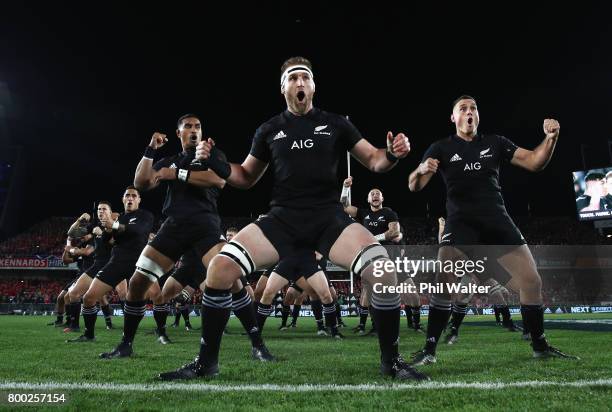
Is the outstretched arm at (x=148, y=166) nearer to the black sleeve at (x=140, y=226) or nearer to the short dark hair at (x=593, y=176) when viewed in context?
the black sleeve at (x=140, y=226)

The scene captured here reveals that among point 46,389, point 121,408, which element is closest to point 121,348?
point 46,389

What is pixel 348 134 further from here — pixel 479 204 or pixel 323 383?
pixel 323 383

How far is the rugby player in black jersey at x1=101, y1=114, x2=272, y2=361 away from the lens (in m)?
6.04

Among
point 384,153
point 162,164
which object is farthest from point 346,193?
point 384,153

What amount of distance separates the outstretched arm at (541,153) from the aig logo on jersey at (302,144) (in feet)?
8.91

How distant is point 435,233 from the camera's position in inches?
1998

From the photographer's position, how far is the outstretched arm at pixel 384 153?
4207 mm

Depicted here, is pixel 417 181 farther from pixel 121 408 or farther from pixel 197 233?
pixel 121 408

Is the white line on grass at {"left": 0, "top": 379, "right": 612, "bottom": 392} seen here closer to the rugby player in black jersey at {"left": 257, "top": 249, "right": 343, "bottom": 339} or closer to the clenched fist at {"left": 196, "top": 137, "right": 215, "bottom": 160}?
the clenched fist at {"left": 196, "top": 137, "right": 215, "bottom": 160}

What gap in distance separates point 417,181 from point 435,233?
154 ft

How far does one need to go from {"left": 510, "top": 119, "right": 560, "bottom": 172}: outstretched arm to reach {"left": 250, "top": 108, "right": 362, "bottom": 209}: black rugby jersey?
2.32 metres

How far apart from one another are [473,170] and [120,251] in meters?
6.30

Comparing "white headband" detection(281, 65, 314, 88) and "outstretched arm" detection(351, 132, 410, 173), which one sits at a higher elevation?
"white headband" detection(281, 65, 314, 88)

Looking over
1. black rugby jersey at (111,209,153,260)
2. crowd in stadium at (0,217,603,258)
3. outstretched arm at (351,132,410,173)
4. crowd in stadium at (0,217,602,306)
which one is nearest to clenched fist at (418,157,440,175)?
outstretched arm at (351,132,410,173)
